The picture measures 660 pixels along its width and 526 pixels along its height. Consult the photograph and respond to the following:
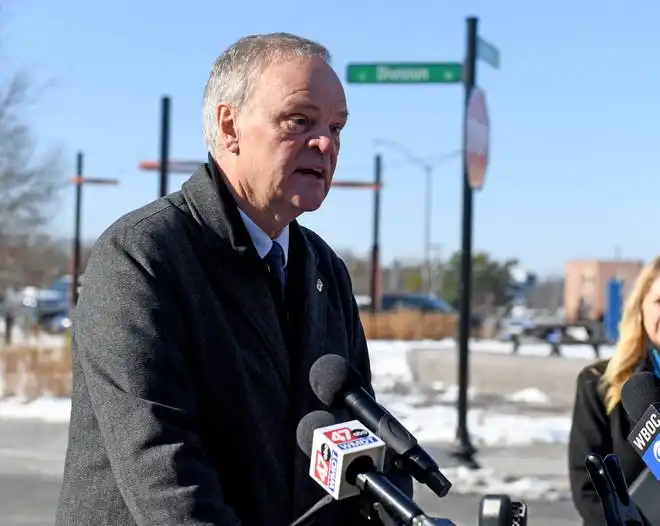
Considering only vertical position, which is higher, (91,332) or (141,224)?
(141,224)

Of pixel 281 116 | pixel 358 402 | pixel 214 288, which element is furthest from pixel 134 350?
pixel 281 116

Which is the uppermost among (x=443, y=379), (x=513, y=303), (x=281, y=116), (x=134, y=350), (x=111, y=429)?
(x=281, y=116)

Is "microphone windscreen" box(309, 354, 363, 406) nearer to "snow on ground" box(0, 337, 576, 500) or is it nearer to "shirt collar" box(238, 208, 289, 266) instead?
"shirt collar" box(238, 208, 289, 266)

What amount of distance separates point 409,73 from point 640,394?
7.44 m

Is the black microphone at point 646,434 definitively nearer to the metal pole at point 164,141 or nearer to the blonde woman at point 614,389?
the blonde woman at point 614,389

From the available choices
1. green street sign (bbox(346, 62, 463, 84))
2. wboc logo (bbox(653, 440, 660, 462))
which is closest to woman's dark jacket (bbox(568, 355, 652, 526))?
wboc logo (bbox(653, 440, 660, 462))

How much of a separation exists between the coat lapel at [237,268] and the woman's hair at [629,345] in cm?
187

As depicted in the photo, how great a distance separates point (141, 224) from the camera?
A: 2090mm

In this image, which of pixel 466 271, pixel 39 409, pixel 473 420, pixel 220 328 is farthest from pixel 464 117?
pixel 220 328

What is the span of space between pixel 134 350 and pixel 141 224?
1.02ft

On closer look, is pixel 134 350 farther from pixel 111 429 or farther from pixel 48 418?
pixel 48 418

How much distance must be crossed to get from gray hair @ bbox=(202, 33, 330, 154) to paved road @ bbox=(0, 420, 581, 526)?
17.3ft

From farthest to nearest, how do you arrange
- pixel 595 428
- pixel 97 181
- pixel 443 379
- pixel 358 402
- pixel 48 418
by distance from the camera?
pixel 97 181 < pixel 443 379 < pixel 48 418 < pixel 595 428 < pixel 358 402

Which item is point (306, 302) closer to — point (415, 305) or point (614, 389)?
point (614, 389)
